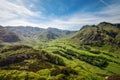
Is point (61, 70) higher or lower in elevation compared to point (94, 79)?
higher

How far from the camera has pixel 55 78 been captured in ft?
550

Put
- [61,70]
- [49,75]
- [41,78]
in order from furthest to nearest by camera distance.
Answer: [61,70] → [49,75] → [41,78]

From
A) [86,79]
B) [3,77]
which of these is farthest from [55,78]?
[3,77]

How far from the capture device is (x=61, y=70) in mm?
A: 189750

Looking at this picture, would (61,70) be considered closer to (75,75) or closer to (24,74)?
(75,75)

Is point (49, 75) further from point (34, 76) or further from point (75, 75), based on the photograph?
point (75, 75)

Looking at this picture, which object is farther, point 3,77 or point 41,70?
point 41,70

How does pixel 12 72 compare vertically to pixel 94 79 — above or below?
above

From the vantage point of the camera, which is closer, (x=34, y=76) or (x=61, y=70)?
(x=34, y=76)

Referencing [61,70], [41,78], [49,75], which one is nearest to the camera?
[41,78]

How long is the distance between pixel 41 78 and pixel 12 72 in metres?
36.8

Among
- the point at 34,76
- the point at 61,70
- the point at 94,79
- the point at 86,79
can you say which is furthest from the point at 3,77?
the point at 94,79

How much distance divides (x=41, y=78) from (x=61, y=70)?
32054mm

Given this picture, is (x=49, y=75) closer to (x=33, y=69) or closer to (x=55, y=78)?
(x=55, y=78)
